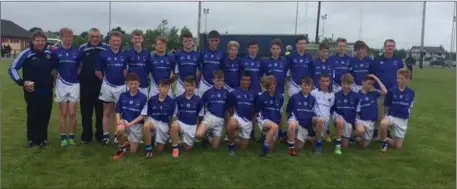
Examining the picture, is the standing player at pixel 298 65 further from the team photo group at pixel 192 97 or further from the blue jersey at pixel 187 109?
the blue jersey at pixel 187 109

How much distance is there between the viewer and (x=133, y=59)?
7090 mm

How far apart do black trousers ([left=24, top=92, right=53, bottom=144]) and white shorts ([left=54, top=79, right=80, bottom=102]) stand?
144 mm

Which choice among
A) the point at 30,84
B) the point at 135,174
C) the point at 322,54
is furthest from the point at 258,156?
the point at 30,84

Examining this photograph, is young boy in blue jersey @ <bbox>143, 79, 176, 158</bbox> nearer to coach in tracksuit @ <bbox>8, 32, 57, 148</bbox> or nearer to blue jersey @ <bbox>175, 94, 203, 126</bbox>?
blue jersey @ <bbox>175, 94, 203, 126</bbox>

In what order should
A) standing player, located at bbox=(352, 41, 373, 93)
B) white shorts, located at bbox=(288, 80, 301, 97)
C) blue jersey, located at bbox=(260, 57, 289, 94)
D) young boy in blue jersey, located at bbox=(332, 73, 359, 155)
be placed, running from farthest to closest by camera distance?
standing player, located at bbox=(352, 41, 373, 93) < white shorts, located at bbox=(288, 80, 301, 97) < blue jersey, located at bbox=(260, 57, 289, 94) < young boy in blue jersey, located at bbox=(332, 73, 359, 155)

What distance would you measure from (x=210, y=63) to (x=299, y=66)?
5.33 ft

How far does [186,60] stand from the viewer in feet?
23.9

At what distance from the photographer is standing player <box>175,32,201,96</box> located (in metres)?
7.29

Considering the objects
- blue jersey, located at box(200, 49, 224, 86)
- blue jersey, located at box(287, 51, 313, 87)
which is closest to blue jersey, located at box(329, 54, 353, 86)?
blue jersey, located at box(287, 51, 313, 87)

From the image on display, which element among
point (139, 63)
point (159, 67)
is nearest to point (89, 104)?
point (139, 63)

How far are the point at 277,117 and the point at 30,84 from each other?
3816 millimetres

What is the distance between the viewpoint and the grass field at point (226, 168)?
5.16 meters

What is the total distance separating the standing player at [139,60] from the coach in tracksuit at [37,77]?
1.15 metres

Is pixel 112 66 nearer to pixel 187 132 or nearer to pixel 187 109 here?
pixel 187 109
